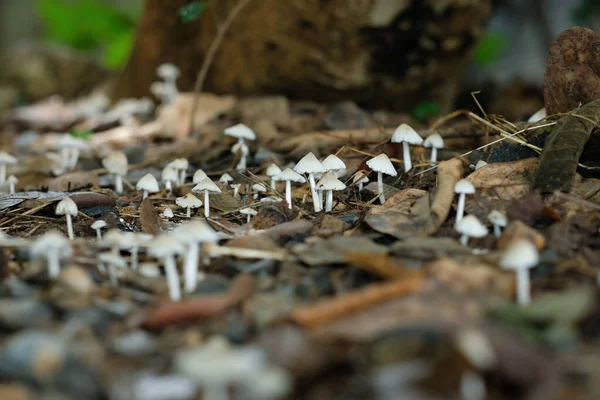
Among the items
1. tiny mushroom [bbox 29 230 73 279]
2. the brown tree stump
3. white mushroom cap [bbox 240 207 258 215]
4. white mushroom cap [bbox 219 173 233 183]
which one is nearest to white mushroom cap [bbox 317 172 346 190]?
white mushroom cap [bbox 240 207 258 215]

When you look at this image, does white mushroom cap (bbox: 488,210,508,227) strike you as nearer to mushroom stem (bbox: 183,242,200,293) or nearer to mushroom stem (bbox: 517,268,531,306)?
mushroom stem (bbox: 517,268,531,306)

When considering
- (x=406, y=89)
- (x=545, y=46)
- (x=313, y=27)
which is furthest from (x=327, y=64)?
(x=545, y=46)

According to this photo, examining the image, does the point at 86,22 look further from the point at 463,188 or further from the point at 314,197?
the point at 463,188

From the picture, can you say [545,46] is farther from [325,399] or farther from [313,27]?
[325,399]

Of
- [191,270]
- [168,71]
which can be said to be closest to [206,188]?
[191,270]

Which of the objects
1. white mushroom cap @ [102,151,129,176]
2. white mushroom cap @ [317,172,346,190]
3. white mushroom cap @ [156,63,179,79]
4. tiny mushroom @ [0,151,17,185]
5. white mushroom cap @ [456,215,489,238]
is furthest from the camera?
white mushroom cap @ [156,63,179,79]

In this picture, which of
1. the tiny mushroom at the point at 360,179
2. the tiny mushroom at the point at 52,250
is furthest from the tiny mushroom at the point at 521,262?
the tiny mushroom at the point at 52,250
